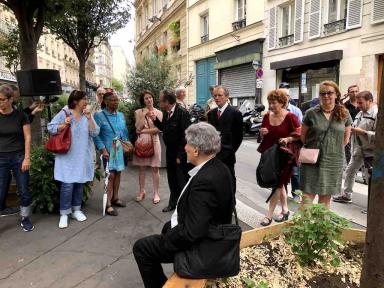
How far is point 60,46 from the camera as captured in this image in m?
54.4

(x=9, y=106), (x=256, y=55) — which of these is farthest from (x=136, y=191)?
(x=256, y=55)

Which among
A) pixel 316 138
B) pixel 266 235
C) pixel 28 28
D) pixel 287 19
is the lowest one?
pixel 266 235

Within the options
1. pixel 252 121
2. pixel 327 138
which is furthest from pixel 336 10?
pixel 327 138

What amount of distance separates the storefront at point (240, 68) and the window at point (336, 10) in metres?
4.15

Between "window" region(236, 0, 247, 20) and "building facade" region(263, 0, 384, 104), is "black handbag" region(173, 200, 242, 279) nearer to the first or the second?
"building facade" region(263, 0, 384, 104)

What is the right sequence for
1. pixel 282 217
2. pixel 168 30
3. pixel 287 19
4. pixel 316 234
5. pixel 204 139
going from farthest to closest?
pixel 168 30, pixel 287 19, pixel 282 217, pixel 316 234, pixel 204 139

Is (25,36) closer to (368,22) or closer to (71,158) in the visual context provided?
(71,158)

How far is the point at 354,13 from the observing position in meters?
12.7

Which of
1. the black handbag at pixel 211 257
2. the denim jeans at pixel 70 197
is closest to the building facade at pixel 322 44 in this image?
the denim jeans at pixel 70 197

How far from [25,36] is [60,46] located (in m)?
52.3

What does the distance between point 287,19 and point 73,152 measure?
14611mm

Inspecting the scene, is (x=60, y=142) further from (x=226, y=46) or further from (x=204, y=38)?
(x=204, y=38)

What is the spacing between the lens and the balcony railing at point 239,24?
19.2 metres

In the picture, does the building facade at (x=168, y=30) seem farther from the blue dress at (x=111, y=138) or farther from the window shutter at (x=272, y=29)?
the blue dress at (x=111, y=138)
